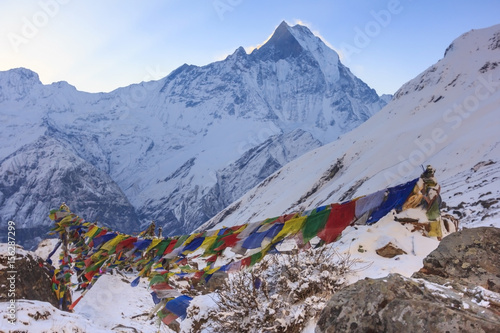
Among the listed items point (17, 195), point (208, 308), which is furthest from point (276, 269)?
point (17, 195)

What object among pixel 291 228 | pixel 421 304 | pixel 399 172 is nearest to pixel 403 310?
pixel 421 304

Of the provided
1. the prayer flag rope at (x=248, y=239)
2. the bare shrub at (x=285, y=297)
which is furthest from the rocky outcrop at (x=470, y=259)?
the prayer flag rope at (x=248, y=239)

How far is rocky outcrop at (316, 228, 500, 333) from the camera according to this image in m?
3.30

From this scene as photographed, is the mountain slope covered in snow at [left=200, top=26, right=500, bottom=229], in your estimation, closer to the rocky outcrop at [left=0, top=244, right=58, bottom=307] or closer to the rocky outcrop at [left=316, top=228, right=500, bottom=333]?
the rocky outcrop at [left=316, top=228, right=500, bottom=333]

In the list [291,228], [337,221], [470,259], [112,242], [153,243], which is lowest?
[470,259]

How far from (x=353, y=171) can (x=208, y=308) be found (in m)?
44.9

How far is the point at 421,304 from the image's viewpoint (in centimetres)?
351

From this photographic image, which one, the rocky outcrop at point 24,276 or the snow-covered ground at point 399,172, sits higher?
the rocky outcrop at point 24,276

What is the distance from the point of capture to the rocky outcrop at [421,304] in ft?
10.8

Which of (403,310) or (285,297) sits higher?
(403,310)

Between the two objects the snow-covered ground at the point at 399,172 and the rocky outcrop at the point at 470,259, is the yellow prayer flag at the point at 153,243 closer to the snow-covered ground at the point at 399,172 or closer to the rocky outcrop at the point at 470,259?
the snow-covered ground at the point at 399,172

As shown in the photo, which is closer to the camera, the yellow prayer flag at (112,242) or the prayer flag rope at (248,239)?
the prayer flag rope at (248,239)

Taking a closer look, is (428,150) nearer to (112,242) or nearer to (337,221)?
(112,242)

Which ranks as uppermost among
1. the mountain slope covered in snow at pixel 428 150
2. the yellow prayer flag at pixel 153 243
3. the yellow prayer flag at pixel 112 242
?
the yellow prayer flag at pixel 112 242
